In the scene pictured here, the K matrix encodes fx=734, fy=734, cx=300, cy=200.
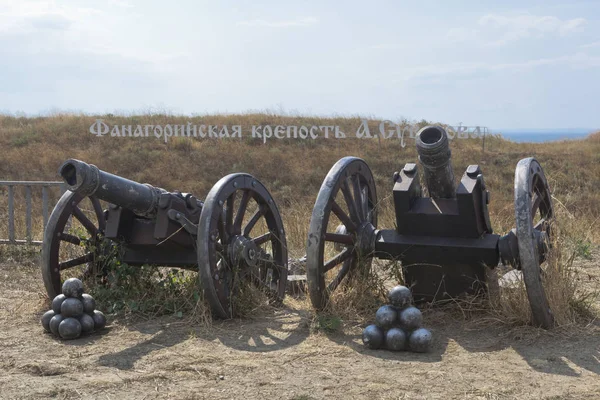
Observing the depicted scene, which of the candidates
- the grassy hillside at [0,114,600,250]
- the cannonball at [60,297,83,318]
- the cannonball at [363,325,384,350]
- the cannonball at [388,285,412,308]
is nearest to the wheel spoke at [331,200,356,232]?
the cannonball at [388,285,412,308]

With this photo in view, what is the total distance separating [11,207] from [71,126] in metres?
26.0

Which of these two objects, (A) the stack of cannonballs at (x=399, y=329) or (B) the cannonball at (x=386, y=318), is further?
(B) the cannonball at (x=386, y=318)

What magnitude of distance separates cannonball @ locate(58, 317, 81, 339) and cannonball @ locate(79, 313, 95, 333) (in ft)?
0.21

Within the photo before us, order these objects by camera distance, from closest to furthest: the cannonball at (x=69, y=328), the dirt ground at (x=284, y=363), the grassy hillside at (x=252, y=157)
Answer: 1. the dirt ground at (x=284, y=363)
2. the cannonball at (x=69, y=328)
3. the grassy hillside at (x=252, y=157)

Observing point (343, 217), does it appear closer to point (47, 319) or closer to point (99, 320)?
point (99, 320)

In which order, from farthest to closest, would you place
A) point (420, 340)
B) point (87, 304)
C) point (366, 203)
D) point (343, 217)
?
point (366, 203) → point (343, 217) → point (87, 304) → point (420, 340)

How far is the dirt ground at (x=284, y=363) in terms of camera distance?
456cm

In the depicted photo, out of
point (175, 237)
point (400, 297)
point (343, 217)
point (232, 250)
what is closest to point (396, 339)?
point (400, 297)

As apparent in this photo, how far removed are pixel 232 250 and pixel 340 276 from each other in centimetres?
101

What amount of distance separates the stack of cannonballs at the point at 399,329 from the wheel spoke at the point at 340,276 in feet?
3.26

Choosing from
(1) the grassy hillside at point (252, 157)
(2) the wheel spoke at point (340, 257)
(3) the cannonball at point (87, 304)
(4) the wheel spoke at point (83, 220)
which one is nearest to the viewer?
(3) the cannonball at point (87, 304)

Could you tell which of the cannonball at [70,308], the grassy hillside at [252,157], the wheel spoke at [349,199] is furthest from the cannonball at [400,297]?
the grassy hillside at [252,157]

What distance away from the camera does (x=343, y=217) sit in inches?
257

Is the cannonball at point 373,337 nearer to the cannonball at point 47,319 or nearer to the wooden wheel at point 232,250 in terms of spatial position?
the wooden wheel at point 232,250
